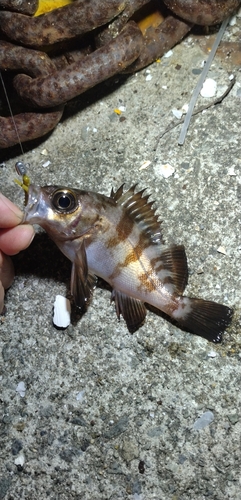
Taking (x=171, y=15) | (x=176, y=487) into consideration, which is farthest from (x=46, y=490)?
(x=171, y=15)

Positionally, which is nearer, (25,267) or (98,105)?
(25,267)

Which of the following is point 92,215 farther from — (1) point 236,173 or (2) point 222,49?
(2) point 222,49

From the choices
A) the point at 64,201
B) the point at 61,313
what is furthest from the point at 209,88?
the point at 61,313

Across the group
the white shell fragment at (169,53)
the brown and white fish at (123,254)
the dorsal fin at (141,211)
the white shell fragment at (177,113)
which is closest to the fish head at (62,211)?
the brown and white fish at (123,254)

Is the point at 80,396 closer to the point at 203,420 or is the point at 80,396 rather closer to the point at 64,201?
the point at 203,420

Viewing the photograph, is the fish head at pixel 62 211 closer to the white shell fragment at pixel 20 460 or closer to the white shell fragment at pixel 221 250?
the white shell fragment at pixel 221 250

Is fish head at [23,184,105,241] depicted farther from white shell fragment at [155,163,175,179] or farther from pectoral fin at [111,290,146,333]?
white shell fragment at [155,163,175,179]

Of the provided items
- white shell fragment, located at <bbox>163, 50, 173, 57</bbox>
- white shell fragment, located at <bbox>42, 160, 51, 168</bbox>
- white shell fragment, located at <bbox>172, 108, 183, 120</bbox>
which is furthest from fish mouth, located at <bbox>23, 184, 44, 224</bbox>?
white shell fragment, located at <bbox>163, 50, 173, 57</bbox>
